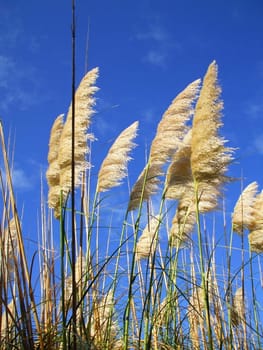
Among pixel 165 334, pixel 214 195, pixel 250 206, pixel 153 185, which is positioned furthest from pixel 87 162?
pixel 250 206

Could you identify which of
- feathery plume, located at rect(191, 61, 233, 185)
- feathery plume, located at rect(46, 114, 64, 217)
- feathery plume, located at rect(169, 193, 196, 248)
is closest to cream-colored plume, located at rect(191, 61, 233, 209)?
feathery plume, located at rect(191, 61, 233, 185)

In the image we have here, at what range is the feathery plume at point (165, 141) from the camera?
11.7ft

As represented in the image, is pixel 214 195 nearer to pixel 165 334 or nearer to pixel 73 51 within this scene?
pixel 165 334

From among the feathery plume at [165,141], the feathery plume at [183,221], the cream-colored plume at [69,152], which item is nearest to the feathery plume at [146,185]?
the feathery plume at [165,141]

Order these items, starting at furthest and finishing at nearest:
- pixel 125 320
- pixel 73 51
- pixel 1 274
A: pixel 125 320 < pixel 1 274 < pixel 73 51

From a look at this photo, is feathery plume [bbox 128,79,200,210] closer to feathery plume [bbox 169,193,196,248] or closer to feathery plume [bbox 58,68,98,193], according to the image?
feathery plume [bbox 169,193,196,248]

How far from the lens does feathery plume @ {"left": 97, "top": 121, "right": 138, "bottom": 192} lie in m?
3.66

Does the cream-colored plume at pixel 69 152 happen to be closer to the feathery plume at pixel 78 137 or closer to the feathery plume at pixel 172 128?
the feathery plume at pixel 78 137

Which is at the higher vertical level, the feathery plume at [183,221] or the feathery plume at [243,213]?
the feathery plume at [243,213]

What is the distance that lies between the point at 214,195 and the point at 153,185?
0.43 meters

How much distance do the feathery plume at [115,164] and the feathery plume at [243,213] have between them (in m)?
1.19

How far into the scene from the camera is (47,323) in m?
3.18

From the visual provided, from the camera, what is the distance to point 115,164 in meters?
3.69

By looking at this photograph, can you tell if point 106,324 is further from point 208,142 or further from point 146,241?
point 208,142
